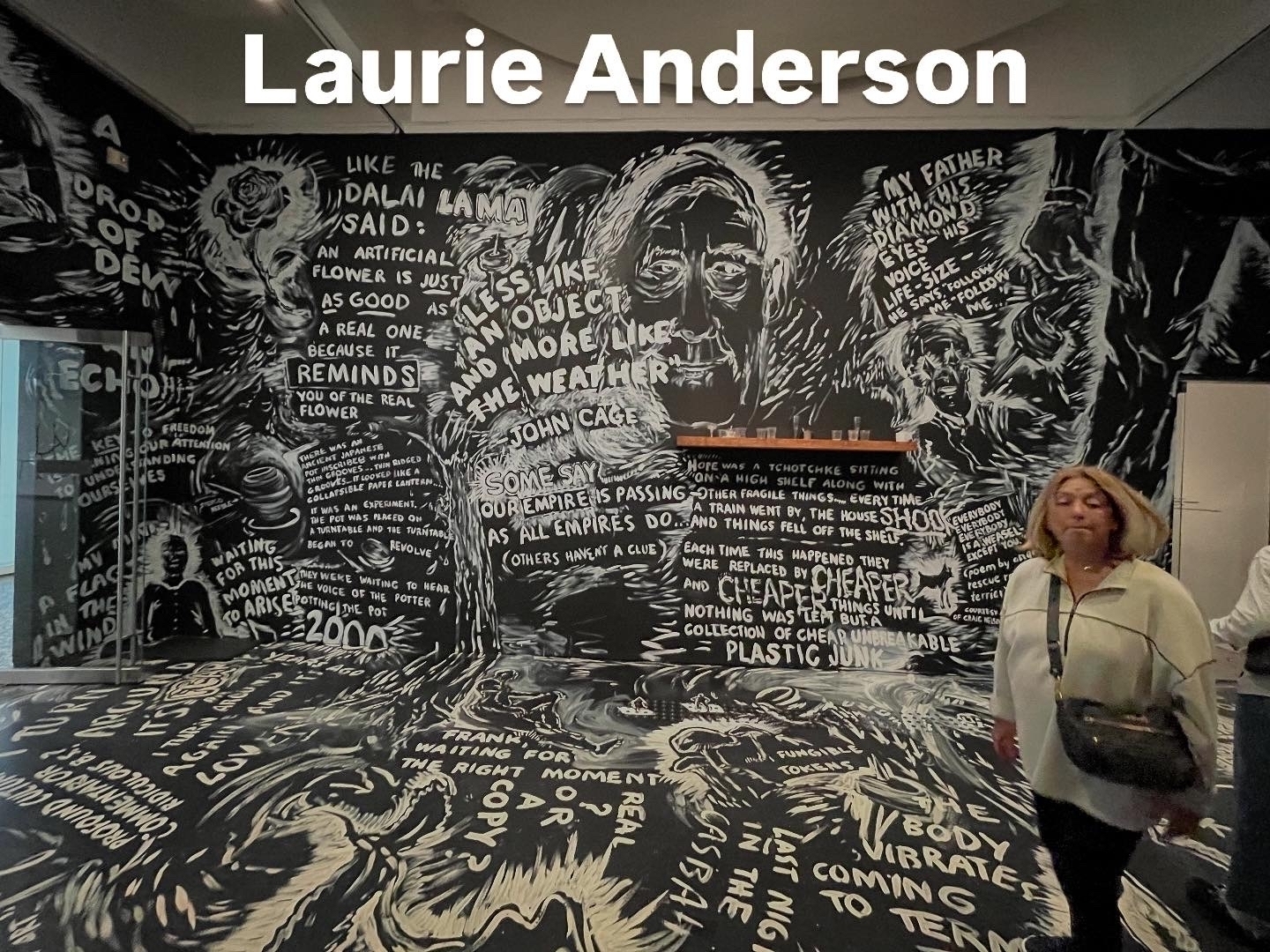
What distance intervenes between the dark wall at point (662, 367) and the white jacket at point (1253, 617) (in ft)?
6.55

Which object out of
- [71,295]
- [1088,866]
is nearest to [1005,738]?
[1088,866]

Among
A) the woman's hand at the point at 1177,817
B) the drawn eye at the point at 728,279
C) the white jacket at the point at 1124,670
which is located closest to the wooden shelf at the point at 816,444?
the drawn eye at the point at 728,279

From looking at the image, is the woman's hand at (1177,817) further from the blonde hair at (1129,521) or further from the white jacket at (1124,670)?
the blonde hair at (1129,521)

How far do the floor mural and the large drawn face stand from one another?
5.66ft

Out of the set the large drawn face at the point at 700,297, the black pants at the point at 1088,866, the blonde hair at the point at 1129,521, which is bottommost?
the black pants at the point at 1088,866

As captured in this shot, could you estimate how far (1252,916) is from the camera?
5.73 ft

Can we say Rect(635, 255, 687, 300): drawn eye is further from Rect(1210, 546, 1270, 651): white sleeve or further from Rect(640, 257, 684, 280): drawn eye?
Rect(1210, 546, 1270, 651): white sleeve

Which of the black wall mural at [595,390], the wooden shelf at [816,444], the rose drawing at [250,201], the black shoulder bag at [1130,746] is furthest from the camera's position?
the rose drawing at [250,201]

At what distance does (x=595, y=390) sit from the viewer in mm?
3828

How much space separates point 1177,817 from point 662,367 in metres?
3.01

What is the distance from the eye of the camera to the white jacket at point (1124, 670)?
1245 mm

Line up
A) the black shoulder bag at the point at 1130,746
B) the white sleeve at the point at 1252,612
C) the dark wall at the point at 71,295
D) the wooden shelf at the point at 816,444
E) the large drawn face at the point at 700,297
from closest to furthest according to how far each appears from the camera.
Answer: the black shoulder bag at the point at 1130,746, the white sleeve at the point at 1252,612, the dark wall at the point at 71,295, the wooden shelf at the point at 816,444, the large drawn face at the point at 700,297

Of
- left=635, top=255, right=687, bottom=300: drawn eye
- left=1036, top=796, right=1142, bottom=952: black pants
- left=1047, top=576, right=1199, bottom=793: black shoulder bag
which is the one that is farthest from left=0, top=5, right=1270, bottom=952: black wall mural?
left=1047, top=576, right=1199, bottom=793: black shoulder bag

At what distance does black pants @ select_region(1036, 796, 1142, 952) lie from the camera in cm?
133
